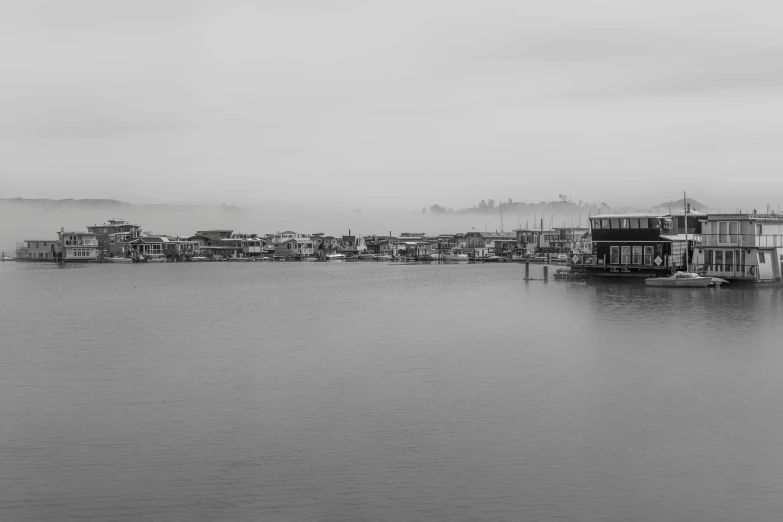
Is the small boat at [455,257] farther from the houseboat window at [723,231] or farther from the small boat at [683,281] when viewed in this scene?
the houseboat window at [723,231]

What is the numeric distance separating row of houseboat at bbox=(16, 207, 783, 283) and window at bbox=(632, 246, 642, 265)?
83 millimetres

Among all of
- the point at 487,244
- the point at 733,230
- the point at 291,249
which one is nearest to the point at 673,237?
the point at 733,230

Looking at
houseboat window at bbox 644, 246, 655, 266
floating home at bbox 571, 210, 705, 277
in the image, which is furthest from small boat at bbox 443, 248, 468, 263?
houseboat window at bbox 644, 246, 655, 266

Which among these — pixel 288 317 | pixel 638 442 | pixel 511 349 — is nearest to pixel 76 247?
pixel 288 317

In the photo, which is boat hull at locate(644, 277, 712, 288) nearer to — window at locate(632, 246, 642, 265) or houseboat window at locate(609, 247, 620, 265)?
window at locate(632, 246, 642, 265)

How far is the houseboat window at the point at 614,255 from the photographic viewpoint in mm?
62616

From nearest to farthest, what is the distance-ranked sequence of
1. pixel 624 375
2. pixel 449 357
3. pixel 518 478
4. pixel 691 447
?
pixel 518 478, pixel 691 447, pixel 624 375, pixel 449 357

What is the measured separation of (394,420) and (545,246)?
4436 inches

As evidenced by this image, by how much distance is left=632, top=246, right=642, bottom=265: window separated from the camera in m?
61.6

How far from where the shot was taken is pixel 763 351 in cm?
2716

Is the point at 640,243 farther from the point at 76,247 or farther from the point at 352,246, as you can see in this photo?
the point at 76,247

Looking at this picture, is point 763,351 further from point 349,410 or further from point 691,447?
point 349,410

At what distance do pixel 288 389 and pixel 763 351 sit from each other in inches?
693

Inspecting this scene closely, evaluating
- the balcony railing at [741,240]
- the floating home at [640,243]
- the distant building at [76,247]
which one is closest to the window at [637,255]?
the floating home at [640,243]
